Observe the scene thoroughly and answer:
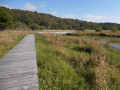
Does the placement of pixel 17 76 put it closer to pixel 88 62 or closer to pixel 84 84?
pixel 84 84

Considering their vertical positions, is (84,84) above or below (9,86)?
below

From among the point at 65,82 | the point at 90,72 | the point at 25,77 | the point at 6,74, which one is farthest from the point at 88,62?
the point at 6,74

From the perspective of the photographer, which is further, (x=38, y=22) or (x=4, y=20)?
(x=38, y=22)

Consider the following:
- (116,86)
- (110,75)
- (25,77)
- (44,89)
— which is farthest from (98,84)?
(25,77)

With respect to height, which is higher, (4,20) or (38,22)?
(38,22)

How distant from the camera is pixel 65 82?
2.40 m

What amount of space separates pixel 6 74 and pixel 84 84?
1905mm

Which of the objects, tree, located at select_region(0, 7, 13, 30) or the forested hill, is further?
the forested hill

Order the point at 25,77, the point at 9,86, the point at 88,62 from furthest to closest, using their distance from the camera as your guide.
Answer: the point at 88,62 → the point at 25,77 → the point at 9,86

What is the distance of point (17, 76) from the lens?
2.26m

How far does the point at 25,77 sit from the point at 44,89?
501mm

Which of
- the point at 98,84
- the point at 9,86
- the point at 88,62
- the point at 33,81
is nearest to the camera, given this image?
the point at 9,86

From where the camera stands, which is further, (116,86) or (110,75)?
(110,75)

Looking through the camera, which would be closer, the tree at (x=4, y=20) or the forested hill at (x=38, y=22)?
the tree at (x=4, y=20)
